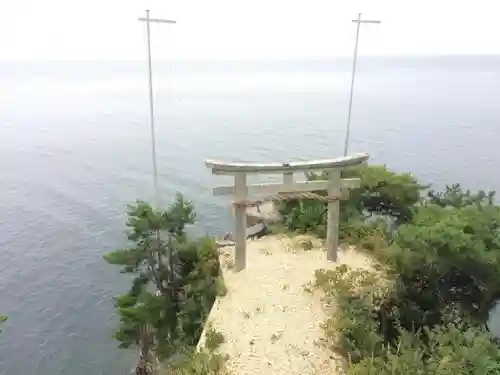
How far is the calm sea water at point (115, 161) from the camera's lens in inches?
742

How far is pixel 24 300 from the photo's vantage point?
20.0m

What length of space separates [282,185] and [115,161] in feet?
97.3

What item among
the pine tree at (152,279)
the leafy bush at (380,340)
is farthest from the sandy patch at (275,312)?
the pine tree at (152,279)

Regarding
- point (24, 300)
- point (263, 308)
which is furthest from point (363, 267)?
point (24, 300)

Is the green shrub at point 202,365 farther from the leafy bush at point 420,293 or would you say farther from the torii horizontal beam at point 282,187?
the torii horizontal beam at point 282,187

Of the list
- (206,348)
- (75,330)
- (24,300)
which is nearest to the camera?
(206,348)

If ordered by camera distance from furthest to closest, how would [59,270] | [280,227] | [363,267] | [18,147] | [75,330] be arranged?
1. [18,147]
2. [59,270]
3. [75,330]
4. [280,227]
5. [363,267]

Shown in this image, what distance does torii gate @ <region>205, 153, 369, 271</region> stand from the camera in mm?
10727

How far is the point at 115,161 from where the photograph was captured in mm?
38531

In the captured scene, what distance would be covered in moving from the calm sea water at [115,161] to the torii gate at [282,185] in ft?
20.4

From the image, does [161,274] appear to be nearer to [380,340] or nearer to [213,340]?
[213,340]

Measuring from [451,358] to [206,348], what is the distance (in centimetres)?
414

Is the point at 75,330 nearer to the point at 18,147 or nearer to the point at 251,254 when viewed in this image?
the point at 251,254

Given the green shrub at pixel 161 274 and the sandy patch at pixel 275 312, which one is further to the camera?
the green shrub at pixel 161 274
